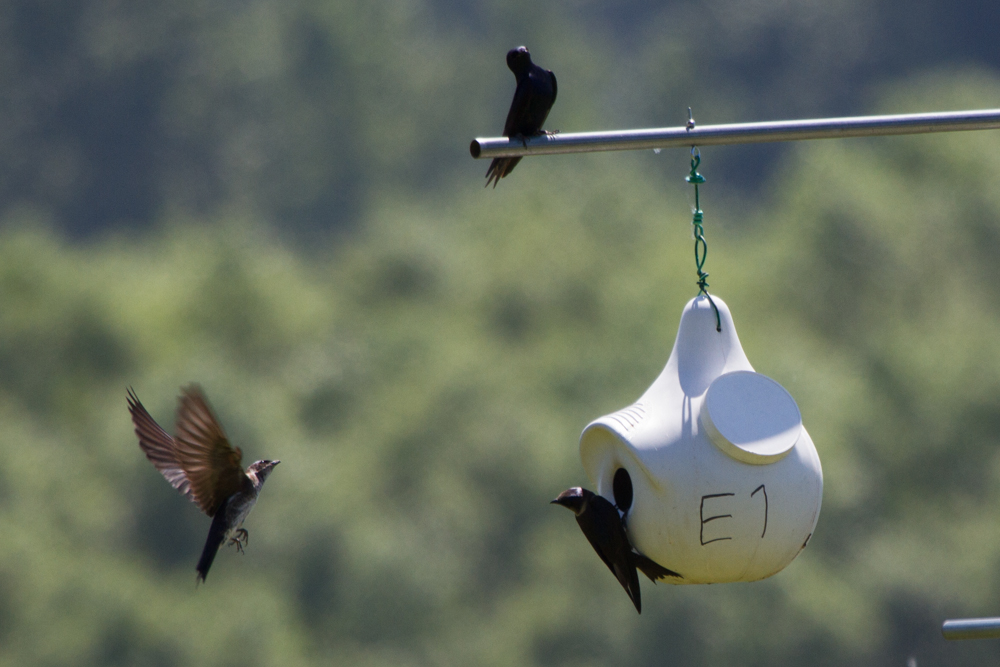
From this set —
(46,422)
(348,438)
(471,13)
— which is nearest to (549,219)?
(348,438)

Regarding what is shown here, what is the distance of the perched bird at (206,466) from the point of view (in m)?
3.26

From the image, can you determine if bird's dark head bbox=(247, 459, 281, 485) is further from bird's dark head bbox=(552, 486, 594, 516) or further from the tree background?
the tree background

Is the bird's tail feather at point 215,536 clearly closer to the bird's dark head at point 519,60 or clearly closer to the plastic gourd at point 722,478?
the plastic gourd at point 722,478

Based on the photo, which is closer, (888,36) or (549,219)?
(549,219)

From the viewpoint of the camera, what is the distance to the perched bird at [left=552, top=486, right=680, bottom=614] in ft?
10.6

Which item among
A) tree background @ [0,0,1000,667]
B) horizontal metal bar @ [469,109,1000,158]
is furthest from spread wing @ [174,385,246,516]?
tree background @ [0,0,1000,667]

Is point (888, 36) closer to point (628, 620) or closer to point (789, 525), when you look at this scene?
point (628, 620)

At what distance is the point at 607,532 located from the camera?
324 cm

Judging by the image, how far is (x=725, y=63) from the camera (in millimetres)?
46656

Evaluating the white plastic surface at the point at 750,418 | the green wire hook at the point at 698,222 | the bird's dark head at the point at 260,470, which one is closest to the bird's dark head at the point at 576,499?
the white plastic surface at the point at 750,418

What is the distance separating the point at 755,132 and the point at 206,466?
1669mm

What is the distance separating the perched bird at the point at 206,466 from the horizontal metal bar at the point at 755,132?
3.38ft

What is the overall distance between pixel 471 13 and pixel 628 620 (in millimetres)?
44805

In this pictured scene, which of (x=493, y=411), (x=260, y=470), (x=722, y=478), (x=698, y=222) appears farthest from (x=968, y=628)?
(x=493, y=411)
